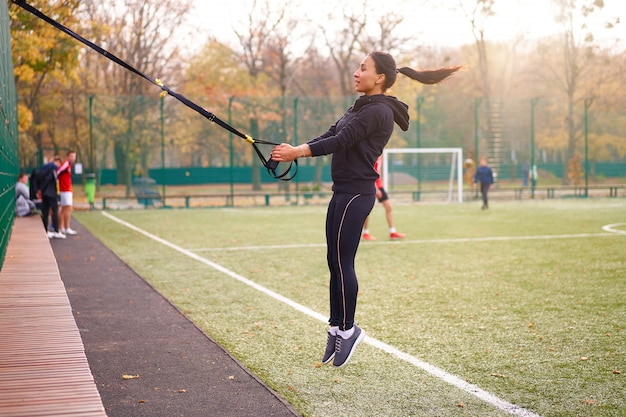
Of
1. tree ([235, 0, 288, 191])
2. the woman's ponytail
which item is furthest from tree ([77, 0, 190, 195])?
the woman's ponytail

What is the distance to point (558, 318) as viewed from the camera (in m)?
7.76

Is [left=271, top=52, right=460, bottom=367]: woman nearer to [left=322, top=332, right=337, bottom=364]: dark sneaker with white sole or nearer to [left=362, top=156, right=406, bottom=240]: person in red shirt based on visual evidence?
[left=322, top=332, right=337, bottom=364]: dark sneaker with white sole

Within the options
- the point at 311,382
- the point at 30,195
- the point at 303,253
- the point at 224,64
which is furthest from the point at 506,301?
the point at 224,64

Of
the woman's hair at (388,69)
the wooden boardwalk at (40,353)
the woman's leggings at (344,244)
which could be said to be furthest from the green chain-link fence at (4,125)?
the woman's hair at (388,69)

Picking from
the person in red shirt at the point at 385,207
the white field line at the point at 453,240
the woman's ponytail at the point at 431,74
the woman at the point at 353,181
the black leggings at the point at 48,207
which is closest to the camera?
the woman at the point at 353,181

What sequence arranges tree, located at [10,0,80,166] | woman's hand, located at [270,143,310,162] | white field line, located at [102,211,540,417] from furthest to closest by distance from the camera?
tree, located at [10,0,80,166] < woman's hand, located at [270,143,310,162] < white field line, located at [102,211,540,417]

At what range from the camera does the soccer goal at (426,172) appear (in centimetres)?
3294

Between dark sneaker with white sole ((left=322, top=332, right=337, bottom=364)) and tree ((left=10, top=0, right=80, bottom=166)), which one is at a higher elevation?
tree ((left=10, top=0, right=80, bottom=166))

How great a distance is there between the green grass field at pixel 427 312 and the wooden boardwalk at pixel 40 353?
140 centimetres

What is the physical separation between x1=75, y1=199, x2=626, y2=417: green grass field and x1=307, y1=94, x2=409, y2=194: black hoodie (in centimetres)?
140

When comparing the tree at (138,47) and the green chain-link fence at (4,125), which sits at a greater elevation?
the tree at (138,47)

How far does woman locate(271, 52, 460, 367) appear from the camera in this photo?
5.30m

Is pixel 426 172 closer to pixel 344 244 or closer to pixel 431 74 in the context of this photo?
pixel 431 74

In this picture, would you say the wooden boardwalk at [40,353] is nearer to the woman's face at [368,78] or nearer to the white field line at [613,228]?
the woman's face at [368,78]
